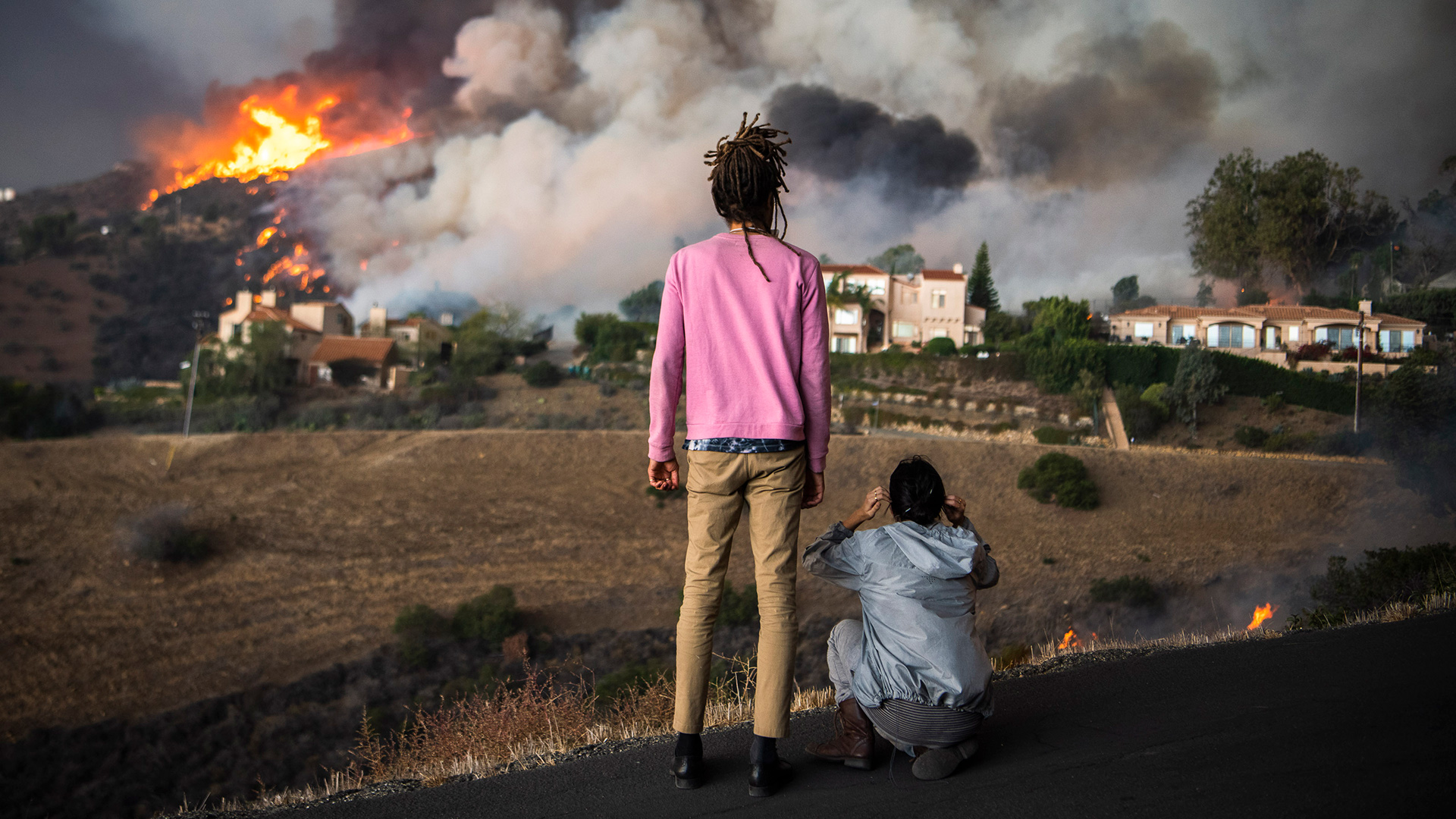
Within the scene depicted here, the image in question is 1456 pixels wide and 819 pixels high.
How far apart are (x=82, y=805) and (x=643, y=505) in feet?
36.3

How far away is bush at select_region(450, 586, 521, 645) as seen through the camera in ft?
44.8

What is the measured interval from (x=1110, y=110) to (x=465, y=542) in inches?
908

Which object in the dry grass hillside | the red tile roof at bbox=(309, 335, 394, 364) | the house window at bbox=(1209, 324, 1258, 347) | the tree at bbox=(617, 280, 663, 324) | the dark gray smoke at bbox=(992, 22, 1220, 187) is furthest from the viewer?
the tree at bbox=(617, 280, 663, 324)

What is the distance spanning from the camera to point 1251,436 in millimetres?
16594

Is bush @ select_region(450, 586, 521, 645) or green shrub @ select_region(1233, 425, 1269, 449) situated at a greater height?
green shrub @ select_region(1233, 425, 1269, 449)

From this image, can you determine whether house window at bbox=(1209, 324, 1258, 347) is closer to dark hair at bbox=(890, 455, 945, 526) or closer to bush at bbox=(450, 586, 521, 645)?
Answer: bush at bbox=(450, 586, 521, 645)

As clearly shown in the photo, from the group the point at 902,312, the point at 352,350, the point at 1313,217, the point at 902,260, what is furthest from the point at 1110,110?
the point at 352,350

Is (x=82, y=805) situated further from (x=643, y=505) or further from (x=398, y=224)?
(x=398, y=224)

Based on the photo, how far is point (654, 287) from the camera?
131 ft

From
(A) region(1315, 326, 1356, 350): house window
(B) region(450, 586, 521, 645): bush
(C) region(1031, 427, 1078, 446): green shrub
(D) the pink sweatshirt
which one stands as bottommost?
(B) region(450, 586, 521, 645): bush

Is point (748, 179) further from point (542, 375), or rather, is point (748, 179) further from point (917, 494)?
point (542, 375)

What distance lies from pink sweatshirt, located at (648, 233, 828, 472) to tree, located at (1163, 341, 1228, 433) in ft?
61.4

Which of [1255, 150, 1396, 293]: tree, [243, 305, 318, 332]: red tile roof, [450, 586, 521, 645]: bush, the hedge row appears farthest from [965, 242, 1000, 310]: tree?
[243, 305, 318, 332]: red tile roof

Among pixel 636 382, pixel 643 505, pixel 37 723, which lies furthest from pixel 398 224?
pixel 37 723
